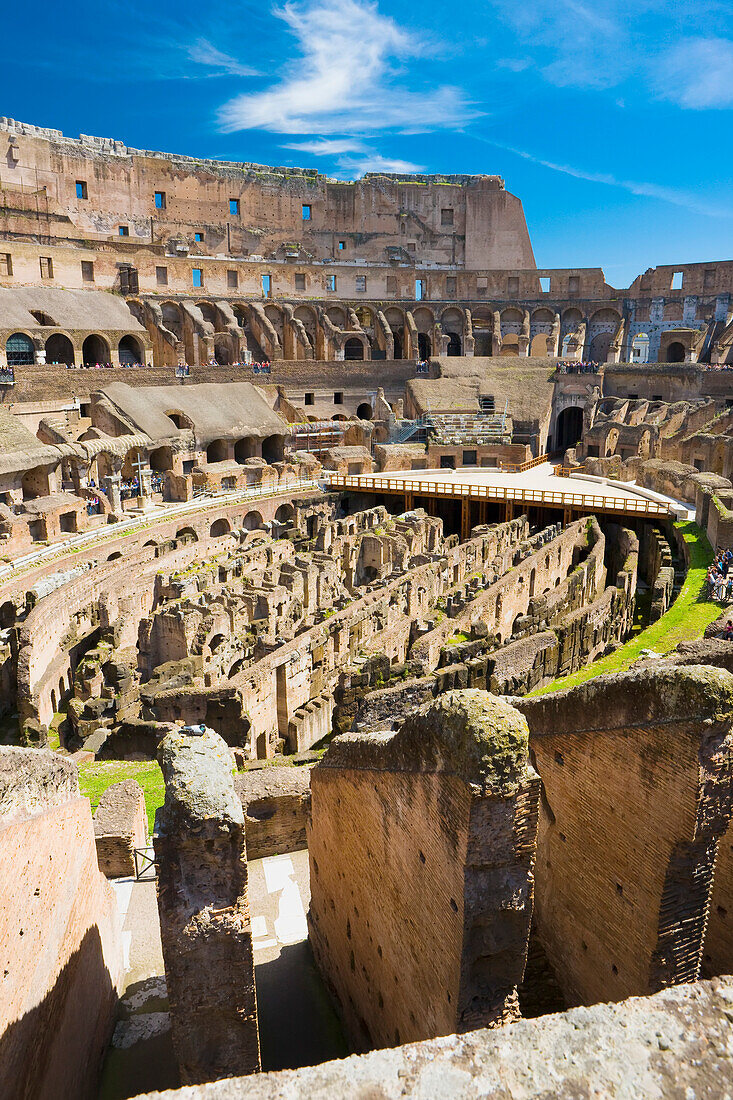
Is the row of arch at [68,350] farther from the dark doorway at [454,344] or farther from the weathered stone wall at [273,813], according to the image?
the weathered stone wall at [273,813]

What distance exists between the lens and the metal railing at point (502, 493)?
2872cm

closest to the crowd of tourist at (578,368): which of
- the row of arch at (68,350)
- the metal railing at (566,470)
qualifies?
the metal railing at (566,470)

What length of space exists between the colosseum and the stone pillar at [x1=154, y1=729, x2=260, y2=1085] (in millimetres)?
25

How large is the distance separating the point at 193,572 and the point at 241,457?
1617 centimetres

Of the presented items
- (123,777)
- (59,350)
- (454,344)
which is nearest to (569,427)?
(454,344)

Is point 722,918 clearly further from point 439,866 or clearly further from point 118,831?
point 118,831

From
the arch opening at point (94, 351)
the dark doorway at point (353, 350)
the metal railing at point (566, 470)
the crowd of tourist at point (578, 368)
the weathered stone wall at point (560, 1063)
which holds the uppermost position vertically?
the dark doorway at point (353, 350)

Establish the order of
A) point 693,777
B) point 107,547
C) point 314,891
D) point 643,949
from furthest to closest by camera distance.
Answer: point 107,547, point 314,891, point 643,949, point 693,777

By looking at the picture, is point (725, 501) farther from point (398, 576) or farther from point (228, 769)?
point (228, 769)

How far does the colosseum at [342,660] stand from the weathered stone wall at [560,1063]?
0.01m

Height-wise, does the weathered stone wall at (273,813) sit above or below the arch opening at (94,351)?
below

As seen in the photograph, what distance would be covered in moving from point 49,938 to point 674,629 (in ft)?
45.6

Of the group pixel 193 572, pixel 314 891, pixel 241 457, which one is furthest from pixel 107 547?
pixel 314 891

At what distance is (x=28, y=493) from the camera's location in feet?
85.8
